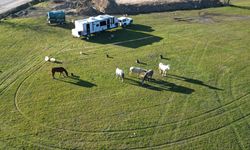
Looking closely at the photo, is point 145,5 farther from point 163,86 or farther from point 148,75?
point 163,86

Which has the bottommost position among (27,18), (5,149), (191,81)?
(5,149)

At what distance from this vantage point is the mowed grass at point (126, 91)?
30047mm

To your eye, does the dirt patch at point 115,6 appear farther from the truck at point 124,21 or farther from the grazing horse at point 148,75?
A: the grazing horse at point 148,75


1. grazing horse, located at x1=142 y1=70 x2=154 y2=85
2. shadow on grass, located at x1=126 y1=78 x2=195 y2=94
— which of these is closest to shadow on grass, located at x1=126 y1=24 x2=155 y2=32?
grazing horse, located at x1=142 y1=70 x2=154 y2=85

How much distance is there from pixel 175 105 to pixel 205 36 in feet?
67.8

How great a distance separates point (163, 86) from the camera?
3750cm

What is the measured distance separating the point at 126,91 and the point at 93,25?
60.2 feet

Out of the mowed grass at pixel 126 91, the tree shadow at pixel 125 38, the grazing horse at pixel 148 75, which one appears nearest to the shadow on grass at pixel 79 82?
the mowed grass at pixel 126 91

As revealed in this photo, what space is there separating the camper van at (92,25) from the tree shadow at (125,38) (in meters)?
0.91

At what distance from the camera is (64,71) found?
39.6 metres

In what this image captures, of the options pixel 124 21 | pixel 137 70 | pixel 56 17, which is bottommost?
pixel 137 70

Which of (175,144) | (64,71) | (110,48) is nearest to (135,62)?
(110,48)

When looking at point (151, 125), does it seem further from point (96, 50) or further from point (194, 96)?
point (96, 50)

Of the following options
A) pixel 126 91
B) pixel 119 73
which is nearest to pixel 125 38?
pixel 119 73
